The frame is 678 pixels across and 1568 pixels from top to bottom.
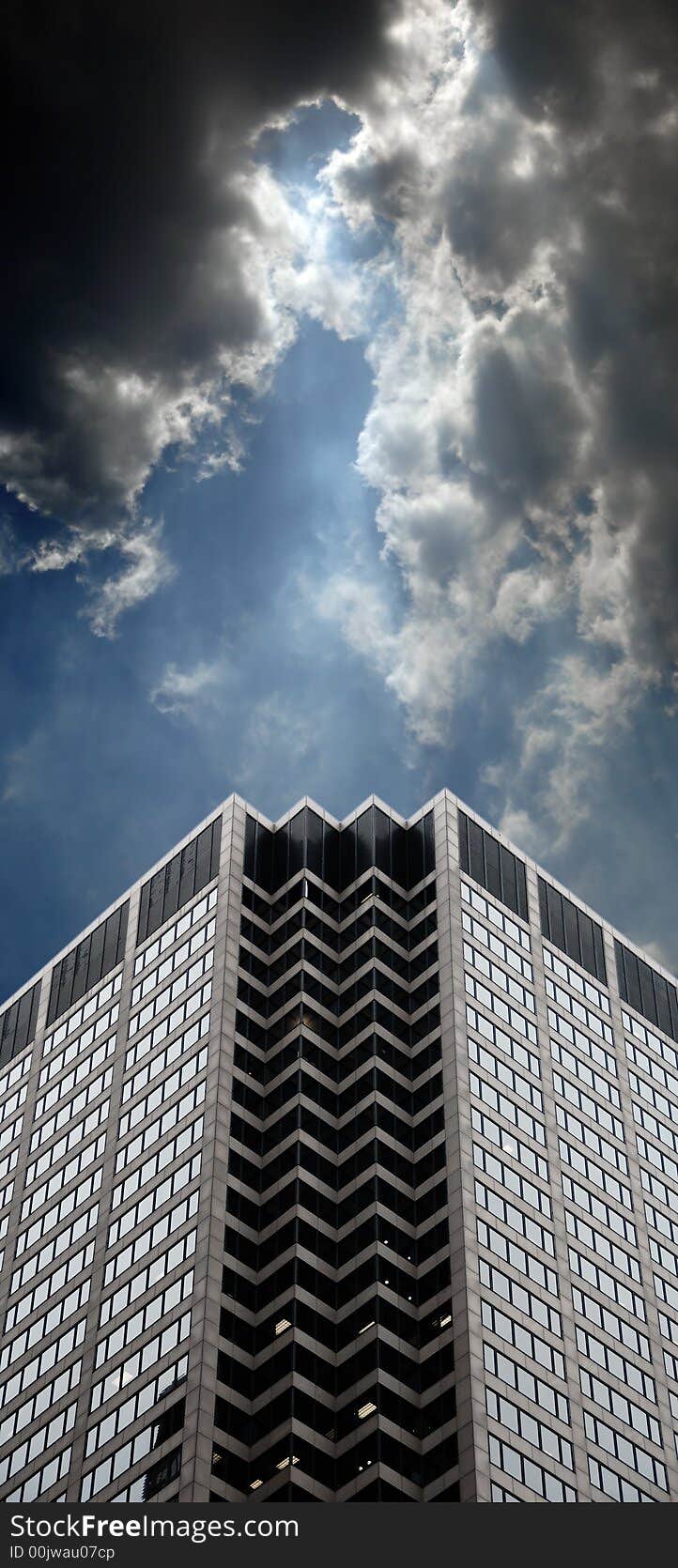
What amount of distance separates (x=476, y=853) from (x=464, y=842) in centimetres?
134

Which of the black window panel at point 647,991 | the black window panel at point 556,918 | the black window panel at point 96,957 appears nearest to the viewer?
the black window panel at point 556,918

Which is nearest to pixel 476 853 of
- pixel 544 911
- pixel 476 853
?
pixel 476 853

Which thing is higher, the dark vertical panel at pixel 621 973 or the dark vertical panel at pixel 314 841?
the dark vertical panel at pixel 314 841

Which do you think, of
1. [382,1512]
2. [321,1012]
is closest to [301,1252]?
[321,1012]

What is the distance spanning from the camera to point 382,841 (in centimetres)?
14938

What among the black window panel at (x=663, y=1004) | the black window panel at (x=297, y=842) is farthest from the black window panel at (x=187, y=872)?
the black window panel at (x=663, y=1004)

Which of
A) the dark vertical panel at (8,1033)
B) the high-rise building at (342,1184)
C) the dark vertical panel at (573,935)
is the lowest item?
the high-rise building at (342,1184)

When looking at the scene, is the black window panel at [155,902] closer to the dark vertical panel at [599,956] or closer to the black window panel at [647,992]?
the dark vertical panel at [599,956]

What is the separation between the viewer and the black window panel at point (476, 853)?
148000mm

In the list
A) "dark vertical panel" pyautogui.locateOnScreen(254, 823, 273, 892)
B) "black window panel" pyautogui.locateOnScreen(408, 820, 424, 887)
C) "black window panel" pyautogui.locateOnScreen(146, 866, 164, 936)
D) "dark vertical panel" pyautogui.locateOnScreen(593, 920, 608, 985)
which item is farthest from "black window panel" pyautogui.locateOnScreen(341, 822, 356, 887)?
Result: "dark vertical panel" pyautogui.locateOnScreen(593, 920, 608, 985)

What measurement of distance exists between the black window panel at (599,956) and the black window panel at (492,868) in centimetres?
1176

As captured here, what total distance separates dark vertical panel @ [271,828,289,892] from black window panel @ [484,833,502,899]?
14.6 meters

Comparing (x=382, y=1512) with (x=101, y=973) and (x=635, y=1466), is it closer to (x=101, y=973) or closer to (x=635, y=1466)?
(x=635, y=1466)

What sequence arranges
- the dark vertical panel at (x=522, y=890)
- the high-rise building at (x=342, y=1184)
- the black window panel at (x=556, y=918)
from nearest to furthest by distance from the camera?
the high-rise building at (x=342, y=1184) < the dark vertical panel at (x=522, y=890) < the black window panel at (x=556, y=918)
